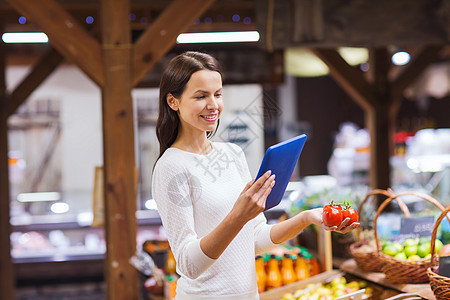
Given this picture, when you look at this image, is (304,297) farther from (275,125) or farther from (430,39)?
(275,125)

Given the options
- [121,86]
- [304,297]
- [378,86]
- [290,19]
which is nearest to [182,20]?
[121,86]

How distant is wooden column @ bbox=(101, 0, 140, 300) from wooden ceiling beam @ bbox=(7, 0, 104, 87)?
0.11m

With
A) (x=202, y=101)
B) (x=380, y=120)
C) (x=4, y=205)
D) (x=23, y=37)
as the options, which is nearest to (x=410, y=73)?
(x=380, y=120)

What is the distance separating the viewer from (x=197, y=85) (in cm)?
175

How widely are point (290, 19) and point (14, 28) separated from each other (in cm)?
319

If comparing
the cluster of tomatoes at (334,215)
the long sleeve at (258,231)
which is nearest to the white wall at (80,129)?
the long sleeve at (258,231)

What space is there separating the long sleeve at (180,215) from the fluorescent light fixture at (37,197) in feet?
19.8

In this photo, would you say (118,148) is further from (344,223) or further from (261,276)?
(344,223)

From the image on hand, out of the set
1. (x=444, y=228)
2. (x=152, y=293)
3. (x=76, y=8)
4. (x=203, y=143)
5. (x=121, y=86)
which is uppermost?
(x=76, y=8)

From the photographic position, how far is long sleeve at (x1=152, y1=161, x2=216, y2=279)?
1.64m

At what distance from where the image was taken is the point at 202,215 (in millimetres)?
1774

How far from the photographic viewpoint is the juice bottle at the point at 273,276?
11.6 ft

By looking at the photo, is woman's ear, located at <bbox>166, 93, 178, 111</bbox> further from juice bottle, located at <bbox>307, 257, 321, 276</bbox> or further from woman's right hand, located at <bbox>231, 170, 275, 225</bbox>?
juice bottle, located at <bbox>307, 257, 321, 276</bbox>

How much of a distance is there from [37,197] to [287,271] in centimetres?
482
